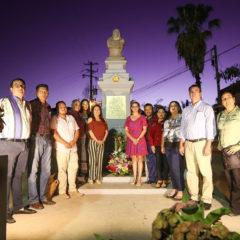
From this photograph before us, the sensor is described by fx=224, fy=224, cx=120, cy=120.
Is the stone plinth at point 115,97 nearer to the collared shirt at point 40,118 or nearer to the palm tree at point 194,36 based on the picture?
the collared shirt at point 40,118

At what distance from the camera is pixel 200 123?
146 inches

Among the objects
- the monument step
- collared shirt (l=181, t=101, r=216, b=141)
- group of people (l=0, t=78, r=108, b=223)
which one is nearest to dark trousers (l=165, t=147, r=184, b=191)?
the monument step

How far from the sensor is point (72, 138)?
4.70 m

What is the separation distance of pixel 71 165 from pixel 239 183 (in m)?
3.08

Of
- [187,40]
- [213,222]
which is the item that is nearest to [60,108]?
[213,222]

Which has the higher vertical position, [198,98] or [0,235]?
[198,98]

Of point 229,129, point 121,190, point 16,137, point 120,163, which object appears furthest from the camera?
point 120,163

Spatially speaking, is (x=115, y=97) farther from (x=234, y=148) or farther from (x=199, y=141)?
(x=234, y=148)

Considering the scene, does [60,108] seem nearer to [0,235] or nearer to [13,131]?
[13,131]

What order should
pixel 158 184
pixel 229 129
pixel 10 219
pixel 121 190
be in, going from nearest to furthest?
pixel 10 219
pixel 229 129
pixel 121 190
pixel 158 184

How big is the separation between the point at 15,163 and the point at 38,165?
0.62m

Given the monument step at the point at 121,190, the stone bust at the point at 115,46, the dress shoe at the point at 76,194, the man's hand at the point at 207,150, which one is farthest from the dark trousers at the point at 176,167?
the stone bust at the point at 115,46

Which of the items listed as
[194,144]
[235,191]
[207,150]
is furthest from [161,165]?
[235,191]

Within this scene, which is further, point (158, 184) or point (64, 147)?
point (158, 184)
